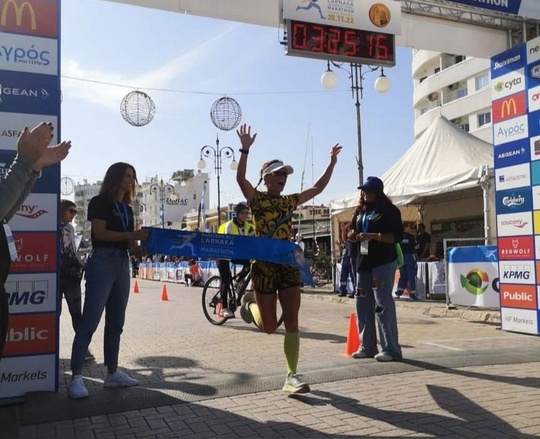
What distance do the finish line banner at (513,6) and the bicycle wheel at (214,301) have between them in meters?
5.86

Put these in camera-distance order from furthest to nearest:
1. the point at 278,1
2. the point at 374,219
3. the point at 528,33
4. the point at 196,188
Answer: the point at 196,188 < the point at 528,33 < the point at 278,1 < the point at 374,219

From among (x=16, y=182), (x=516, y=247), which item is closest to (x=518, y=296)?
(x=516, y=247)

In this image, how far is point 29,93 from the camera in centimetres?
466

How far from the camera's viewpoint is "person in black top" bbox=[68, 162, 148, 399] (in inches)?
185

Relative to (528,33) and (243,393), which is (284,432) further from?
(528,33)

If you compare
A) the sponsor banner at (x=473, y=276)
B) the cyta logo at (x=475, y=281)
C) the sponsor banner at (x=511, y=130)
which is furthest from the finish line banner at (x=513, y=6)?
the cyta logo at (x=475, y=281)

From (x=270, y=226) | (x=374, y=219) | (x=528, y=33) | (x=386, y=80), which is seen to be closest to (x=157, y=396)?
(x=270, y=226)

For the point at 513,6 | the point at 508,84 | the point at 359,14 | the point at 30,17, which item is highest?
the point at 359,14

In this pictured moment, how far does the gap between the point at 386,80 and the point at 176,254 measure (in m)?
10.6

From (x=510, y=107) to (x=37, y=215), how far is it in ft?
22.0

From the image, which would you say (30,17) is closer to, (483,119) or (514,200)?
(514,200)

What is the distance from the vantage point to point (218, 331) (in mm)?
8812

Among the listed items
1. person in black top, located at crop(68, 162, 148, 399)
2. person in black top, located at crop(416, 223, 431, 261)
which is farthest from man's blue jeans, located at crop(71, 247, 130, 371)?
person in black top, located at crop(416, 223, 431, 261)

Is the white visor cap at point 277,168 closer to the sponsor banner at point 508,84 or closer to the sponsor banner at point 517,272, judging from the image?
the sponsor banner at point 517,272
